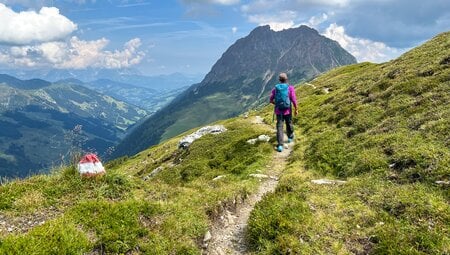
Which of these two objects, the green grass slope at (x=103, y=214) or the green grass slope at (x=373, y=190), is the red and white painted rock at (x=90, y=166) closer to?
the green grass slope at (x=103, y=214)

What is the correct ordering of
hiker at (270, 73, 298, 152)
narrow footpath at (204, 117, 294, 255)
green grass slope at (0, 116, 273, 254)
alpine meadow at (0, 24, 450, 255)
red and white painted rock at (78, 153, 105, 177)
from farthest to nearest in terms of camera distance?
hiker at (270, 73, 298, 152), red and white painted rock at (78, 153, 105, 177), narrow footpath at (204, 117, 294, 255), alpine meadow at (0, 24, 450, 255), green grass slope at (0, 116, 273, 254)

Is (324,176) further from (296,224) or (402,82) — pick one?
(402,82)

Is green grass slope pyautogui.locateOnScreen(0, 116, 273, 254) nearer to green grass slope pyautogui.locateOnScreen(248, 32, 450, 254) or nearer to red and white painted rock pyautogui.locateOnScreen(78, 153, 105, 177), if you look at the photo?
red and white painted rock pyautogui.locateOnScreen(78, 153, 105, 177)

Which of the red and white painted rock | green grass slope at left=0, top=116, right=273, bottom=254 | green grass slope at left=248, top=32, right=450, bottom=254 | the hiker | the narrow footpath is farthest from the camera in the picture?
the hiker

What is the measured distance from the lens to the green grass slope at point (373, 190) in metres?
10.0

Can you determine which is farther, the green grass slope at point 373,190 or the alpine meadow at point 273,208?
the green grass slope at point 373,190

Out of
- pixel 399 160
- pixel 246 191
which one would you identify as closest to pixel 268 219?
pixel 246 191

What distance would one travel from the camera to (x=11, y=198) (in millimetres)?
10594

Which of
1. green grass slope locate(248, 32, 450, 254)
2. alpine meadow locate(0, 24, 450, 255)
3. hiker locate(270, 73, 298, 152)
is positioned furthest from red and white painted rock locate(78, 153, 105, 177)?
hiker locate(270, 73, 298, 152)

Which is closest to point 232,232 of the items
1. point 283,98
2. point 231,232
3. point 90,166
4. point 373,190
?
point 231,232

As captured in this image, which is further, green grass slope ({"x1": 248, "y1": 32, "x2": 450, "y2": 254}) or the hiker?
the hiker

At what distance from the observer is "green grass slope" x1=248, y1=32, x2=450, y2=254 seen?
32.9ft

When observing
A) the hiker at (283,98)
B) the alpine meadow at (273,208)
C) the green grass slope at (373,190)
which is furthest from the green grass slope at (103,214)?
the hiker at (283,98)

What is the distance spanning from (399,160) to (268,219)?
7467 mm
